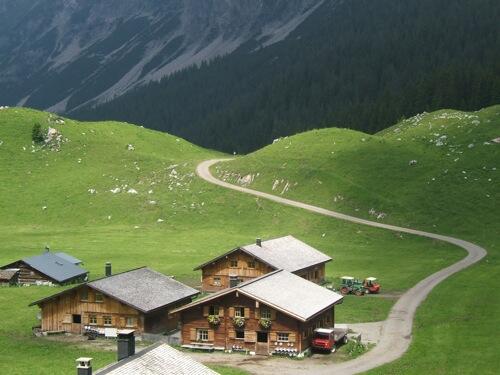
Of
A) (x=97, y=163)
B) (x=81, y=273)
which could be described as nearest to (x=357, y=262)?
(x=81, y=273)

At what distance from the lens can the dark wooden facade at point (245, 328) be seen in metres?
62.4

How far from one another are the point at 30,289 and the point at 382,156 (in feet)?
276

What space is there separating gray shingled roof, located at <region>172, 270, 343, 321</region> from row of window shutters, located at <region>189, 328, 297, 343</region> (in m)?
2.28

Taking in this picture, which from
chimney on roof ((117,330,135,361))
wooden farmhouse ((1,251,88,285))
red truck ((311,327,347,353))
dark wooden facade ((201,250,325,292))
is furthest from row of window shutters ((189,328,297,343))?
wooden farmhouse ((1,251,88,285))

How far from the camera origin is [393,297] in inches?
3324

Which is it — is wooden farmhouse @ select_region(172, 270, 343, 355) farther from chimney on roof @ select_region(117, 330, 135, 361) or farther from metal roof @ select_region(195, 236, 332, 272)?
chimney on roof @ select_region(117, 330, 135, 361)

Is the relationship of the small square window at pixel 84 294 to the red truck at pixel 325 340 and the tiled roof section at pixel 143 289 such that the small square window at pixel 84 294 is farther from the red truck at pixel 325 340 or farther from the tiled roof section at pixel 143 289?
the red truck at pixel 325 340

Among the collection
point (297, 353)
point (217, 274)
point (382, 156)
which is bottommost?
point (297, 353)

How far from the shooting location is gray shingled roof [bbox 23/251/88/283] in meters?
95.8

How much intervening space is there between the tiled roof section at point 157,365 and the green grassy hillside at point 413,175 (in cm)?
4779

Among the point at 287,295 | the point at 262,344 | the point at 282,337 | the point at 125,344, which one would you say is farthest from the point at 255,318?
the point at 125,344

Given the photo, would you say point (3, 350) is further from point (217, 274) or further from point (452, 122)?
point (452, 122)

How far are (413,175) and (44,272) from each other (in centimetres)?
7643

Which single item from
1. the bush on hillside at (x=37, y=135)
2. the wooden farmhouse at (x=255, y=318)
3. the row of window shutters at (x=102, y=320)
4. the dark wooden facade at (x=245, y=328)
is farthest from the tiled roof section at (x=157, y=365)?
the bush on hillside at (x=37, y=135)
